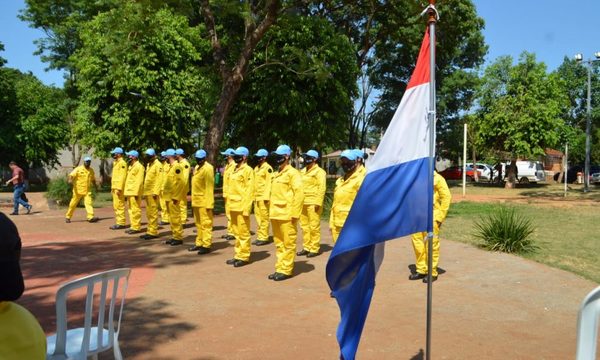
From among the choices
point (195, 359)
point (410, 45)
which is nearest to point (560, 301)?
point (195, 359)

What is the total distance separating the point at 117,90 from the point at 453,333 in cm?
1551

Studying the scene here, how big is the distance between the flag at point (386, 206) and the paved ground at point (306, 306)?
4.36 ft

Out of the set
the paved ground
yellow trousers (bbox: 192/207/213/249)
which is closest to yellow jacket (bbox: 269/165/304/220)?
the paved ground

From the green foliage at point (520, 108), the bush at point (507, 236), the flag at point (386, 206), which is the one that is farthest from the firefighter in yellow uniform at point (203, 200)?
the green foliage at point (520, 108)

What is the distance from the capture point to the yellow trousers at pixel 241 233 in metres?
8.76

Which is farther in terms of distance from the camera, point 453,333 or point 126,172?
point 126,172

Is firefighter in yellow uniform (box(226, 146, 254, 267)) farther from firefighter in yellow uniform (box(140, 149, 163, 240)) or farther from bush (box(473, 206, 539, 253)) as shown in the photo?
bush (box(473, 206, 539, 253))

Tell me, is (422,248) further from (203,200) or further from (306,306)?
(203,200)

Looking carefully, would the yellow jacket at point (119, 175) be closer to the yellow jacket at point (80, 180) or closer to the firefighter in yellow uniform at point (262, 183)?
the yellow jacket at point (80, 180)

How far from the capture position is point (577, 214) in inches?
685

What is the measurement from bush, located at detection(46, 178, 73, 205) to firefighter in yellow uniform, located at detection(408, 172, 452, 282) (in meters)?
14.3

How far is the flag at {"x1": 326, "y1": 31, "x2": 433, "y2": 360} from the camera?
3.59m

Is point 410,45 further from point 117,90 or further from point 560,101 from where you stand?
point 117,90

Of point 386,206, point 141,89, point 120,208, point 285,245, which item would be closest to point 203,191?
point 285,245
